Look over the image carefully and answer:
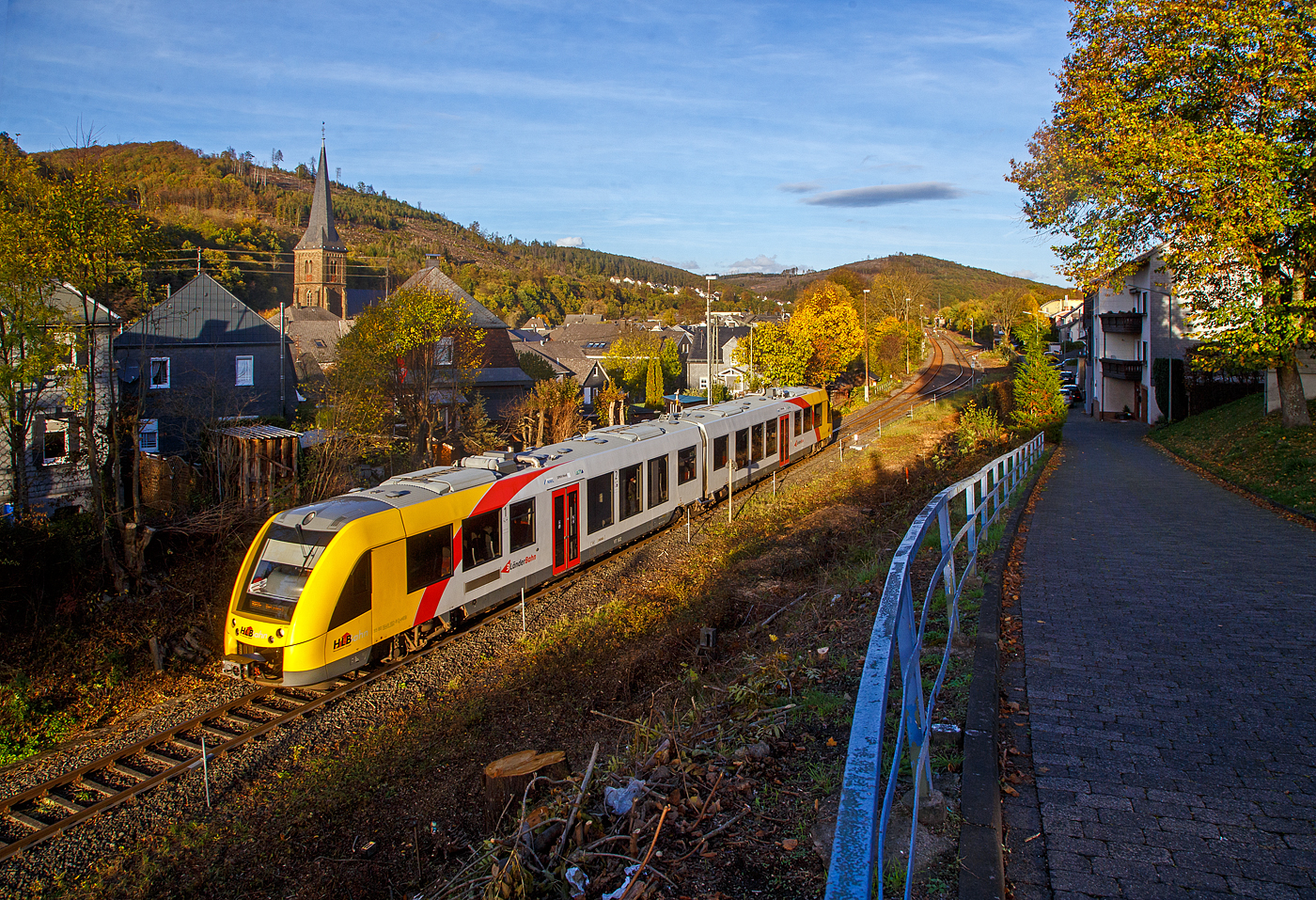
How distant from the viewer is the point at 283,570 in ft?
32.0

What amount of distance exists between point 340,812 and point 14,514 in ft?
37.3

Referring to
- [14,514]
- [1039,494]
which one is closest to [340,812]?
[14,514]

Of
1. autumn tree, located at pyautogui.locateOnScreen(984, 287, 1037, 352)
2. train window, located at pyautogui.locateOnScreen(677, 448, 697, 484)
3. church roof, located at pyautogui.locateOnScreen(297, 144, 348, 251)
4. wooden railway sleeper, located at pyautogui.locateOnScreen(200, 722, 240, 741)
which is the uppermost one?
church roof, located at pyautogui.locateOnScreen(297, 144, 348, 251)

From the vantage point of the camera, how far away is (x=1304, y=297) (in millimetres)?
19797

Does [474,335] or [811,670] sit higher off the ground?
[474,335]

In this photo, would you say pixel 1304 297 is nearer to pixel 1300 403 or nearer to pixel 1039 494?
pixel 1300 403

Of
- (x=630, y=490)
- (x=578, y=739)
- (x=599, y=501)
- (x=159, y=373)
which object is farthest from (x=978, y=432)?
(x=159, y=373)

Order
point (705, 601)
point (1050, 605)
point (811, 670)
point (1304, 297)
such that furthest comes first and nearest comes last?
point (1304, 297)
point (705, 601)
point (1050, 605)
point (811, 670)

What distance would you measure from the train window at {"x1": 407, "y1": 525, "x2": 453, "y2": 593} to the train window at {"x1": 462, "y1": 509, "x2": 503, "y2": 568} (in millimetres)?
297

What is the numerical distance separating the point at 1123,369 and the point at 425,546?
134 ft

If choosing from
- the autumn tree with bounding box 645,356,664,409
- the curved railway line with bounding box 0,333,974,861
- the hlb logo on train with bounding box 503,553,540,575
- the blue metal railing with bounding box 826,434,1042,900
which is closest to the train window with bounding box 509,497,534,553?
the hlb logo on train with bounding box 503,553,540,575

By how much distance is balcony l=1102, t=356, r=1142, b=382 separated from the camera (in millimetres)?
39531

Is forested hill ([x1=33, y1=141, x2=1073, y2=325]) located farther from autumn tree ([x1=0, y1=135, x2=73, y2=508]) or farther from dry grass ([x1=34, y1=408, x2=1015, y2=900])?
dry grass ([x1=34, y1=408, x2=1015, y2=900])

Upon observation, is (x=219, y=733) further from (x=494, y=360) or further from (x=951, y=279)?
(x=951, y=279)
